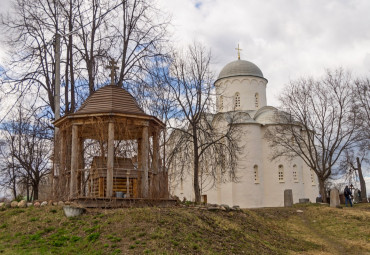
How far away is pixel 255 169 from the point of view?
129 ft

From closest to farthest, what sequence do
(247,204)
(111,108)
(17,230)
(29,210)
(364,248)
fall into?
(17,230), (29,210), (111,108), (364,248), (247,204)

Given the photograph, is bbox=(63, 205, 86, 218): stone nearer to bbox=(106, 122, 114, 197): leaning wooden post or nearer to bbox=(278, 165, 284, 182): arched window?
bbox=(106, 122, 114, 197): leaning wooden post

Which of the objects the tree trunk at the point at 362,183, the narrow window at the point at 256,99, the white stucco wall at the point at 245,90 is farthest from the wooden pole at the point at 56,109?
the tree trunk at the point at 362,183

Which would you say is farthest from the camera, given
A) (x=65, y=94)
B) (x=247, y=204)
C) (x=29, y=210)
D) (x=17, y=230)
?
(x=247, y=204)

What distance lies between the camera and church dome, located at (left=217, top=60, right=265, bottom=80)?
145 feet

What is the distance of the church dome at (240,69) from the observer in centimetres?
4416

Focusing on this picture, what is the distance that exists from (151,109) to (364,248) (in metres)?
17.1

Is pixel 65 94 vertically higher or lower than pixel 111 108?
higher

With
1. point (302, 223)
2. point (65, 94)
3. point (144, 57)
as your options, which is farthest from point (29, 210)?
point (302, 223)

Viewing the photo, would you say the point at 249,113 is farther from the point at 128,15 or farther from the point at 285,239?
the point at 285,239

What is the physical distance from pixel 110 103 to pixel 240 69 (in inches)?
1153

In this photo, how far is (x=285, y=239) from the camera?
17250 mm

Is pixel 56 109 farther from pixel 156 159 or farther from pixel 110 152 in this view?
pixel 156 159

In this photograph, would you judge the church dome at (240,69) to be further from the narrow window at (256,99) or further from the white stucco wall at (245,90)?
the narrow window at (256,99)
